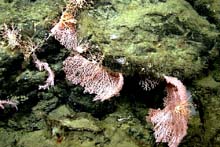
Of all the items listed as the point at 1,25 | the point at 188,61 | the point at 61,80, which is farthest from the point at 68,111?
the point at 188,61

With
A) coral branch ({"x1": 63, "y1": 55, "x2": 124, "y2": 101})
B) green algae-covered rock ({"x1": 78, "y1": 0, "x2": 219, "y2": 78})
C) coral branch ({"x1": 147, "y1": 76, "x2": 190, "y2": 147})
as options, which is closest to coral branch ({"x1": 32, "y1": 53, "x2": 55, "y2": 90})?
coral branch ({"x1": 63, "y1": 55, "x2": 124, "y2": 101})

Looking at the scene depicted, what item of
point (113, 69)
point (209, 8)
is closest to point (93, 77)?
point (113, 69)

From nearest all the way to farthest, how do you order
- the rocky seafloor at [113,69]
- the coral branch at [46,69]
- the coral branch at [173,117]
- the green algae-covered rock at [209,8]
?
the coral branch at [173,117] → the rocky seafloor at [113,69] → the coral branch at [46,69] → the green algae-covered rock at [209,8]

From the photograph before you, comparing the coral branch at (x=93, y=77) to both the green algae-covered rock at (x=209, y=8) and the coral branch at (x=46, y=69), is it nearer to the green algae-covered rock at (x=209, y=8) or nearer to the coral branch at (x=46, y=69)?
the coral branch at (x=46, y=69)

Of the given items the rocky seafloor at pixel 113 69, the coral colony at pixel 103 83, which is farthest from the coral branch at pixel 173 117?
the rocky seafloor at pixel 113 69

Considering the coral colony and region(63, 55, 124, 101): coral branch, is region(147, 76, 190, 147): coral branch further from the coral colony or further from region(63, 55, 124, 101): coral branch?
region(63, 55, 124, 101): coral branch

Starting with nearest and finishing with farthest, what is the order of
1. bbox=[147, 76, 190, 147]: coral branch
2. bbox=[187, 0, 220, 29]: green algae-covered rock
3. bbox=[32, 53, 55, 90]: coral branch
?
1. bbox=[147, 76, 190, 147]: coral branch
2. bbox=[32, 53, 55, 90]: coral branch
3. bbox=[187, 0, 220, 29]: green algae-covered rock

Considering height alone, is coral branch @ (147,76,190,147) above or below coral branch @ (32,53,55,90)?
below
